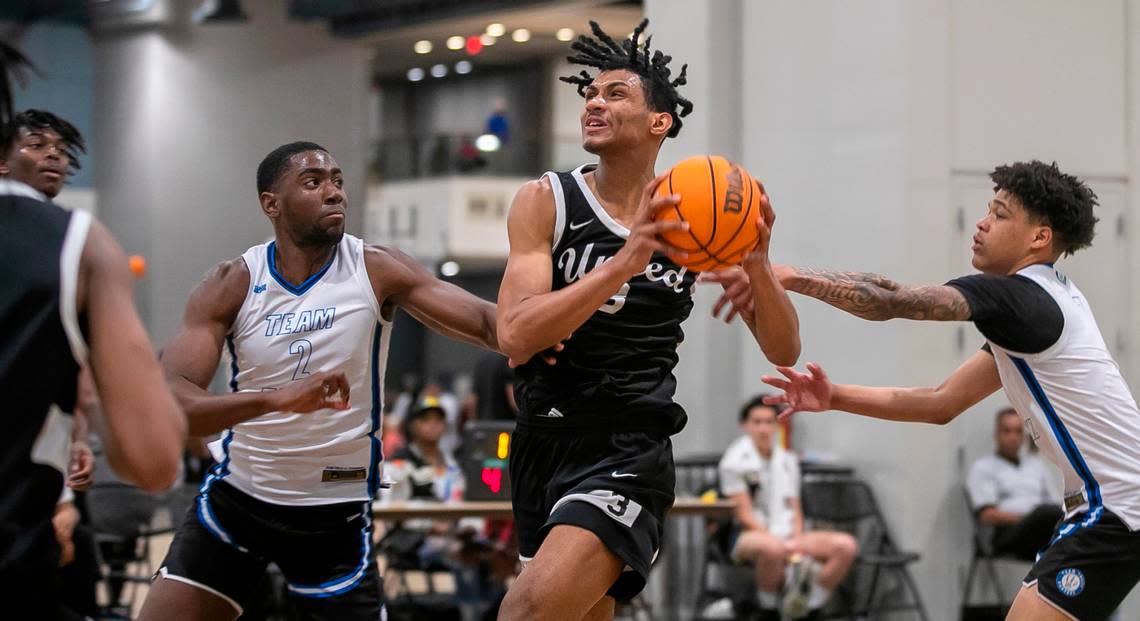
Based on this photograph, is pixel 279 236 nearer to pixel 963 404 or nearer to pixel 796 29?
pixel 963 404

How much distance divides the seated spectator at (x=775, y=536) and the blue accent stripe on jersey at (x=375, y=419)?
524 centimetres

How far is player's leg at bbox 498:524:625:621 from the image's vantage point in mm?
4203

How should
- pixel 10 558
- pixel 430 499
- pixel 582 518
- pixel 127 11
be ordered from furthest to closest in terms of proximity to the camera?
pixel 127 11 → pixel 430 499 → pixel 582 518 → pixel 10 558

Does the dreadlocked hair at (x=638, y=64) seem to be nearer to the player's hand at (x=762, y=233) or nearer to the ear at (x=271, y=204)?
the player's hand at (x=762, y=233)

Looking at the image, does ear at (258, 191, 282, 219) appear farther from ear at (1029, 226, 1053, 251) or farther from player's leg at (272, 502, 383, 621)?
ear at (1029, 226, 1053, 251)

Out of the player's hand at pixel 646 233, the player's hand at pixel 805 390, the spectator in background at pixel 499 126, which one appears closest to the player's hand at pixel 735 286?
the player's hand at pixel 646 233

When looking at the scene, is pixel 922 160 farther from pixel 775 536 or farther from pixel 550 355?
pixel 550 355

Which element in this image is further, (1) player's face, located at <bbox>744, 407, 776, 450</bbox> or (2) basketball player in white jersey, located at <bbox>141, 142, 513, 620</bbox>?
(1) player's face, located at <bbox>744, 407, 776, 450</bbox>

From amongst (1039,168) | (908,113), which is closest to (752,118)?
(908,113)

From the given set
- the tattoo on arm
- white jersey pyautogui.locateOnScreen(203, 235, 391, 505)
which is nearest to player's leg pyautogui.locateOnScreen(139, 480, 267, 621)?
white jersey pyautogui.locateOnScreen(203, 235, 391, 505)

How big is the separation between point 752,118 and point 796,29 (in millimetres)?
841

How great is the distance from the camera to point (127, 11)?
23016 millimetres

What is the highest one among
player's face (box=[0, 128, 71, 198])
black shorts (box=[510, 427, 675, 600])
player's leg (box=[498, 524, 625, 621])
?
player's face (box=[0, 128, 71, 198])

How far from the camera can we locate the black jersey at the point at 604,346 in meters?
4.59
